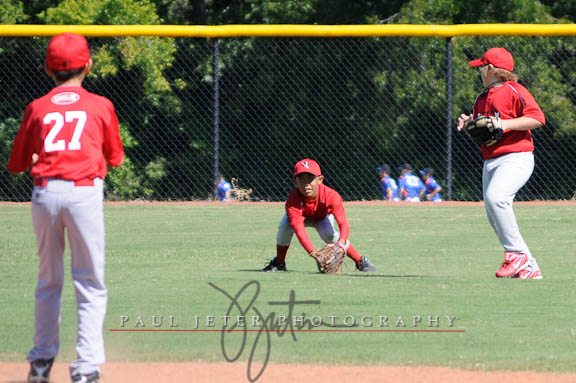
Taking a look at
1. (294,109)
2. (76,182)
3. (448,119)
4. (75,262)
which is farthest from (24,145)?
(294,109)

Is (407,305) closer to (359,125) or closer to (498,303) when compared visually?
(498,303)

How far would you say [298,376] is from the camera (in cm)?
477

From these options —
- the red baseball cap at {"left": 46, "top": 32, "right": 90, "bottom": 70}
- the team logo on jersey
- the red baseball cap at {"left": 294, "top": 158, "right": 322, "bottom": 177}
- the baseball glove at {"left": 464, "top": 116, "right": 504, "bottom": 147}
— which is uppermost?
the red baseball cap at {"left": 46, "top": 32, "right": 90, "bottom": 70}

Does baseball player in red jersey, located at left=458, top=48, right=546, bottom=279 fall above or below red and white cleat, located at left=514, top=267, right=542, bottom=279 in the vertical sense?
above

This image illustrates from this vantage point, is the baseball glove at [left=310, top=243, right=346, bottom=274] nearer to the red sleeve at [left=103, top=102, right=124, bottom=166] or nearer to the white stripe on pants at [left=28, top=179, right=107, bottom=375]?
the red sleeve at [left=103, top=102, right=124, bottom=166]

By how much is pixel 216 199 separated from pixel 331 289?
7.39 m

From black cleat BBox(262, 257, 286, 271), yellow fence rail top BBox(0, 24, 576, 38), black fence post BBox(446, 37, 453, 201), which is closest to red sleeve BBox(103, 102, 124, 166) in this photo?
black cleat BBox(262, 257, 286, 271)

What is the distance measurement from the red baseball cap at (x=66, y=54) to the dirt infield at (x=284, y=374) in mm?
1505

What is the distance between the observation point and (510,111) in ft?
25.5

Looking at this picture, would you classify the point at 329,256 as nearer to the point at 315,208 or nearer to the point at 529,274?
the point at 315,208

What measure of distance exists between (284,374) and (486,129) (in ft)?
11.3

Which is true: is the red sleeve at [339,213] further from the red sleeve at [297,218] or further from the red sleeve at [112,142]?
the red sleeve at [112,142]

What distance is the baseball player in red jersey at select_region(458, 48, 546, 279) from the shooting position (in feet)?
24.9

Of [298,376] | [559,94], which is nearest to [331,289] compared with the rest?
[298,376]
